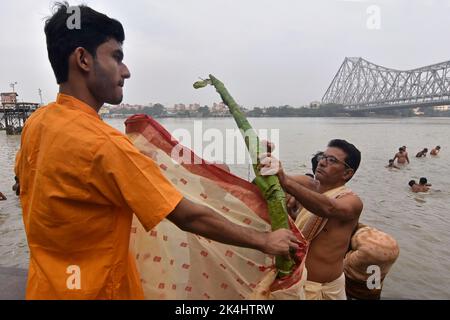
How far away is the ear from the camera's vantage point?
1.28m

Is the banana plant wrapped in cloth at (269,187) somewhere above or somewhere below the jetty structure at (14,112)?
below

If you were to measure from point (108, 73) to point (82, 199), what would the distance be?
0.49 metres

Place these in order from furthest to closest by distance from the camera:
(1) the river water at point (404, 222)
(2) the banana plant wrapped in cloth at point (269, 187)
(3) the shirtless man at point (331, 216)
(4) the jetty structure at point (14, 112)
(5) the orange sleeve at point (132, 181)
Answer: (4) the jetty structure at point (14, 112), (1) the river water at point (404, 222), (3) the shirtless man at point (331, 216), (2) the banana plant wrapped in cloth at point (269, 187), (5) the orange sleeve at point (132, 181)

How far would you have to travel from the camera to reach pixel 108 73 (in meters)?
1.33

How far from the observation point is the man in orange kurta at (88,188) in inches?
45.5

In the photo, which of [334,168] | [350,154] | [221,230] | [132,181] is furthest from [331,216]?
[132,181]

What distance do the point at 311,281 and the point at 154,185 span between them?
5.66 ft

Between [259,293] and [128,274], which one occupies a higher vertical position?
[128,274]

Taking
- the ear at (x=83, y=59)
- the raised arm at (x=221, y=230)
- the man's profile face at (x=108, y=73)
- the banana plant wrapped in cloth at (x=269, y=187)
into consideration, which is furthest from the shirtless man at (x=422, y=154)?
the ear at (x=83, y=59)

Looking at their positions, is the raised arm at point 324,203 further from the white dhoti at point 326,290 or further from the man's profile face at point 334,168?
the white dhoti at point 326,290

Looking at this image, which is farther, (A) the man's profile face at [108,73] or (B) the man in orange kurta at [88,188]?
(A) the man's profile face at [108,73]

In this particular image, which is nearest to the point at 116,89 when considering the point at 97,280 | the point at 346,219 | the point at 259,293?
the point at 97,280

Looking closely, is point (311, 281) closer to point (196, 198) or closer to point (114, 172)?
point (196, 198)

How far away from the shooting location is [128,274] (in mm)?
1397
